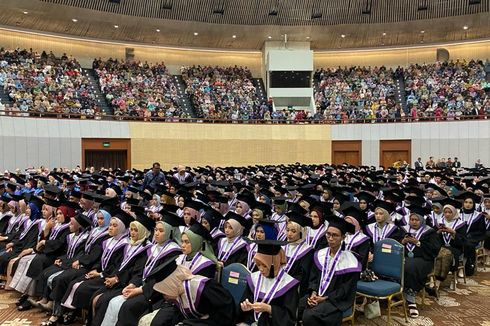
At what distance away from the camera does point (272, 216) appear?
876 cm

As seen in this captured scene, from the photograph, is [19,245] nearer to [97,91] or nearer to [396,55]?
[97,91]

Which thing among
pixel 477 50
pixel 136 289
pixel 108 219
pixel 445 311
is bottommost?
pixel 445 311

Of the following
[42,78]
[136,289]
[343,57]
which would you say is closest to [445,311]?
[136,289]

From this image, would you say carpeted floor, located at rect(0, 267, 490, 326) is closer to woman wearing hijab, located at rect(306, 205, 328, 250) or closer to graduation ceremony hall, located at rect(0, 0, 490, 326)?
graduation ceremony hall, located at rect(0, 0, 490, 326)

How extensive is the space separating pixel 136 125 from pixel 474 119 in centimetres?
1742

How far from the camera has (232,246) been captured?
6.32m

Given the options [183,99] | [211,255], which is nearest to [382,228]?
[211,255]

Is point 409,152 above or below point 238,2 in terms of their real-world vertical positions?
below

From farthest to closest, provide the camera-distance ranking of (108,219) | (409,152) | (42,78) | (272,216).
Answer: (409,152), (42,78), (272,216), (108,219)

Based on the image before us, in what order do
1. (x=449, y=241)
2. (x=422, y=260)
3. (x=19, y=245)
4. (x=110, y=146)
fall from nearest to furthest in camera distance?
1. (x=422, y=260)
2. (x=449, y=241)
3. (x=19, y=245)
4. (x=110, y=146)

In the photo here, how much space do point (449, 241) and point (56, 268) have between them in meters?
6.16

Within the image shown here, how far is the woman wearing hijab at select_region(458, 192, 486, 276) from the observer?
26.2 ft

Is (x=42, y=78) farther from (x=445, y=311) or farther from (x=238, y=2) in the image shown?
(x=445, y=311)

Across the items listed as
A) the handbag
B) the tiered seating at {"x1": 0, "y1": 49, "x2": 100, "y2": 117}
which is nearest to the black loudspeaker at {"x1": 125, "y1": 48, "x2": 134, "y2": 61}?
the tiered seating at {"x1": 0, "y1": 49, "x2": 100, "y2": 117}
